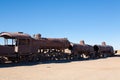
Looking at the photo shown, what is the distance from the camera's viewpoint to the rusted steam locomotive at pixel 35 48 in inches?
1047

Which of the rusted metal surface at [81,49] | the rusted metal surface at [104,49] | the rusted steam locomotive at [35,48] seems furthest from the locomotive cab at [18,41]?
the rusted metal surface at [104,49]

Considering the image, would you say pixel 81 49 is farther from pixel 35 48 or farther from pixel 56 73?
pixel 56 73

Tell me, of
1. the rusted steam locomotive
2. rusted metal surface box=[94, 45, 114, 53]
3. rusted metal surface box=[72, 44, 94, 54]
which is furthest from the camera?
rusted metal surface box=[94, 45, 114, 53]

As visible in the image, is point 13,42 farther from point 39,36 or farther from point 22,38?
point 39,36

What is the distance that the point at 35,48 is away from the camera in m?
29.9

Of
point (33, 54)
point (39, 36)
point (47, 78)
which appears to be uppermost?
point (39, 36)

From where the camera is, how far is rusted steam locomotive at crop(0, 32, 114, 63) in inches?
1047

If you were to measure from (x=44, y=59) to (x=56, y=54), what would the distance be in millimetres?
2849

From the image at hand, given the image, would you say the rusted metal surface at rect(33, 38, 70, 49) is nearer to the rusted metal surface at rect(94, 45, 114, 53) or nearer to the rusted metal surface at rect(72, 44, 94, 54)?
the rusted metal surface at rect(72, 44, 94, 54)

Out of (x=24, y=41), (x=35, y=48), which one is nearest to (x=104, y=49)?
(x=35, y=48)

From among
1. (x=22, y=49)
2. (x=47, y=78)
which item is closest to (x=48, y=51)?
(x=22, y=49)

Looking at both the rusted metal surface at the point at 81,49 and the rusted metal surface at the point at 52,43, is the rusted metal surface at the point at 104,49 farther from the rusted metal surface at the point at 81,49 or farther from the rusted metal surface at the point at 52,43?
the rusted metal surface at the point at 52,43

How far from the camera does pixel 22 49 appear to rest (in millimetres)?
27641

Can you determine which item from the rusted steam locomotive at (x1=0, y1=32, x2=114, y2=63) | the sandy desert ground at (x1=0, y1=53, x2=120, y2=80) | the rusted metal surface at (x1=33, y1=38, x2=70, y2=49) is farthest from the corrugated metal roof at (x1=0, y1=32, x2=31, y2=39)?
the sandy desert ground at (x1=0, y1=53, x2=120, y2=80)
